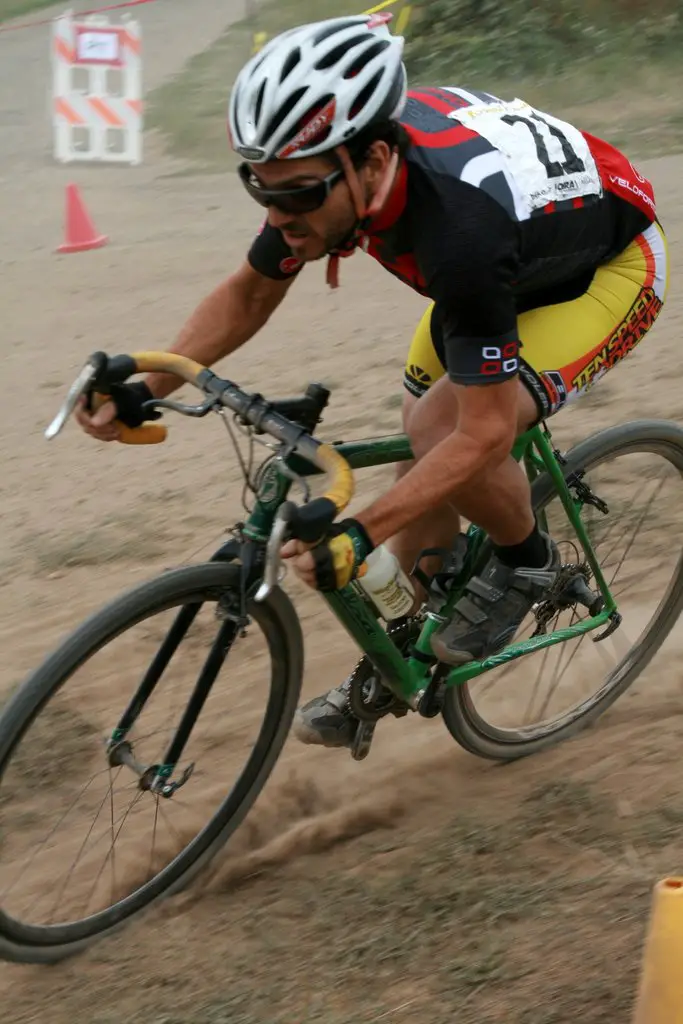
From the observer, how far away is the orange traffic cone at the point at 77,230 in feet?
35.0

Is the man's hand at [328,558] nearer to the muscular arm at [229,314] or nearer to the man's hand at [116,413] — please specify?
the man's hand at [116,413]

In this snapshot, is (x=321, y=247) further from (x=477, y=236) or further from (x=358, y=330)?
(x=358, y=330)

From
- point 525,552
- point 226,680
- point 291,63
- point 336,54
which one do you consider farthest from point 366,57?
point 226,680

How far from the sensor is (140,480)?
5977mm

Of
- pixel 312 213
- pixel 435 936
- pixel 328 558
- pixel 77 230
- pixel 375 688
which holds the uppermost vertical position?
pixel 312 213

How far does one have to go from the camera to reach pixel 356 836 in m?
3.59

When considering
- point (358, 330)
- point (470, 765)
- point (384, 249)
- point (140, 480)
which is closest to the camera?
point (384, 249)

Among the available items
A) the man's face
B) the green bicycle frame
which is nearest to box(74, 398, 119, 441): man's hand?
the green bicycle frame

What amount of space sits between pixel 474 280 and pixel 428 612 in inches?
44.2

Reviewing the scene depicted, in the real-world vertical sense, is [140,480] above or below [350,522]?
below

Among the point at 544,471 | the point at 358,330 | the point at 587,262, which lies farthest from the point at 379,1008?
the point at 358,330

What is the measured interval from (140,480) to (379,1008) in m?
3.54

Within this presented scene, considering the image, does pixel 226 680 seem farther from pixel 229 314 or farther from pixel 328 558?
pixel 229 314

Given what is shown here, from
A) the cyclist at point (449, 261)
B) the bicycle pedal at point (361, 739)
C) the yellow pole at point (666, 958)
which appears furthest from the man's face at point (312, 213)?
the yellow pole at point (666, 958)
